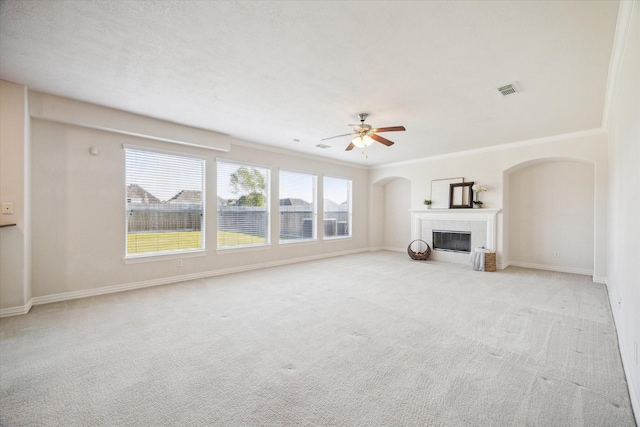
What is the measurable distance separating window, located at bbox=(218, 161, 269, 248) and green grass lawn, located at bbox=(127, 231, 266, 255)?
0.02m

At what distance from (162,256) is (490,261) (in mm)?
6517

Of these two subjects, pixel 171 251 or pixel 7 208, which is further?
pixel 171 251

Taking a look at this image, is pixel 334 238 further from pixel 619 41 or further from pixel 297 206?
pixel 619 41

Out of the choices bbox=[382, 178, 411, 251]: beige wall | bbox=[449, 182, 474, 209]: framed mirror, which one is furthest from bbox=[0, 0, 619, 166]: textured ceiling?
bbox=[382, 178, 411, 251]: beige wall

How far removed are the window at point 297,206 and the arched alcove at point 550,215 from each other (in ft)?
15.1

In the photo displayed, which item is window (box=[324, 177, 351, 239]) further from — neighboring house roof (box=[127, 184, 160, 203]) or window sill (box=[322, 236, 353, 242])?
neighboring house roof (box=[127, 184, 160, 203])

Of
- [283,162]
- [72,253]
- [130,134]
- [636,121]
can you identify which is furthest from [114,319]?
[636,121]

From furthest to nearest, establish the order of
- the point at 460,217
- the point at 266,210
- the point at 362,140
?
the point at 460,217 < the point at 266,210 < the point at 362,140

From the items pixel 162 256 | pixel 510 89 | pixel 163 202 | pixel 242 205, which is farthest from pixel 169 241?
pixel 510 89

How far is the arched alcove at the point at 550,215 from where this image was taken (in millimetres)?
5535

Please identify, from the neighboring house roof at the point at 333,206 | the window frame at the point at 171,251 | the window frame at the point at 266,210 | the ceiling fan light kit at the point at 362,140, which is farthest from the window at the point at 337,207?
the window frame at the point at 171,251

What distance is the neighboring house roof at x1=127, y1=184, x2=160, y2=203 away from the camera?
4484 mm

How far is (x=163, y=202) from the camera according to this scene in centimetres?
480

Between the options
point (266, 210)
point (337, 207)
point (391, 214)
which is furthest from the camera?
point (391, 214)
